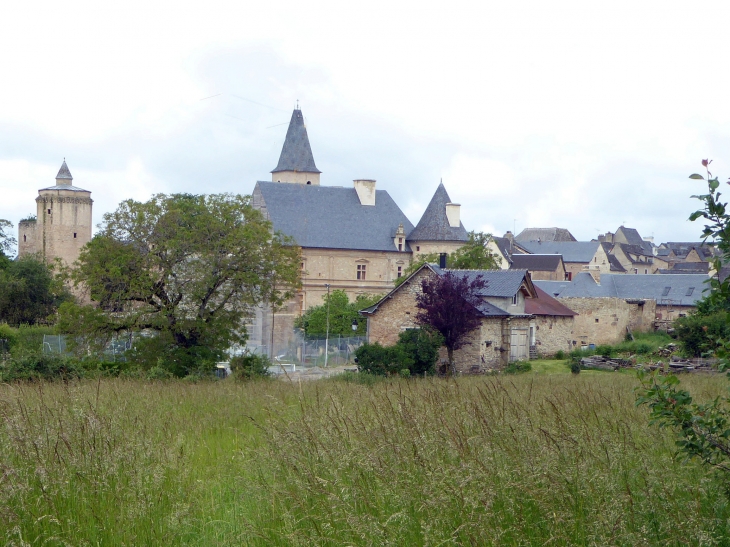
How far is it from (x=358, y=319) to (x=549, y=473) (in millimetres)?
44556

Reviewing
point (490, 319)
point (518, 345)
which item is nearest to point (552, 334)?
point (518, 345)

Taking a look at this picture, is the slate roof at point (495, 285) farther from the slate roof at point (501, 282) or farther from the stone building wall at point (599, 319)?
the stone building wall at point (599, 319)

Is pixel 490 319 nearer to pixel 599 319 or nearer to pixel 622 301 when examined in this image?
pixel 599 319

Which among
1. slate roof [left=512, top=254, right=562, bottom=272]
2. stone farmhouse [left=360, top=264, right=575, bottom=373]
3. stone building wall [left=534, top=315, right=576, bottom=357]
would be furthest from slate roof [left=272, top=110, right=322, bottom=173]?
stone farmhouse [left=360, top=264, right=575, bottom=373]

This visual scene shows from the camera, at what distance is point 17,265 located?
179 ft

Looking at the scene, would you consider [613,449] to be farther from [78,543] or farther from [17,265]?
[17,265]

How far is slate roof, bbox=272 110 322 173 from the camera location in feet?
261

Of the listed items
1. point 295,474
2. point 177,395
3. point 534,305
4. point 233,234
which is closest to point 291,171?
point 534,305

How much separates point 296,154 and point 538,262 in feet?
100

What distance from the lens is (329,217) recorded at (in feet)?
224

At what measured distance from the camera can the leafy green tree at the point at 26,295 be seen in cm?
5125

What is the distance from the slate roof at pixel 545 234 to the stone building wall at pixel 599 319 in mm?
77428

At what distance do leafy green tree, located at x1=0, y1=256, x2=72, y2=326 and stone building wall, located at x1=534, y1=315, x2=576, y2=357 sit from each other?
29.4m

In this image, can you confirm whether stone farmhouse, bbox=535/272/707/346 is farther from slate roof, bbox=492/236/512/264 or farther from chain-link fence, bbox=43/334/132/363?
slate roof, bbox=492/236/512/264
